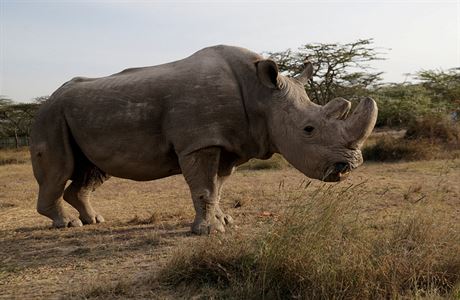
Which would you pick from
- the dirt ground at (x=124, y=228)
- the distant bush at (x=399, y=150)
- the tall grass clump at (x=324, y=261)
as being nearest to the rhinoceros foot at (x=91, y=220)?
the dirt ground at (x=124, y=228)

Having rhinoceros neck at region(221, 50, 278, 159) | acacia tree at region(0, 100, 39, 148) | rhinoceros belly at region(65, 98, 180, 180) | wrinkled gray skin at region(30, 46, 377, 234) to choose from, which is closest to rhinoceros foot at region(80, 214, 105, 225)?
wrinkled gray skin at region(30, 46, 377, 234)

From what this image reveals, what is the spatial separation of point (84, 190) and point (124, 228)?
3.04 ft

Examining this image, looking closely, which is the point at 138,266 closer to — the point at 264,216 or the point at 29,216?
the point at 264,216

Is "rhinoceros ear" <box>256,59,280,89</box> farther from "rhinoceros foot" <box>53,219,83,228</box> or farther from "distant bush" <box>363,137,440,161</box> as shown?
"distant bush" <box>363,137,440,161</box>

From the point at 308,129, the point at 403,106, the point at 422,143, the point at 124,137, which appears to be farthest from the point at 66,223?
the point at 403,106

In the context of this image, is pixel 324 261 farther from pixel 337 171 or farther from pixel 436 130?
pixel 436 130

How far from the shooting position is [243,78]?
561cm

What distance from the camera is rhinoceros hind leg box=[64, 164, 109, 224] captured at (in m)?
6.61

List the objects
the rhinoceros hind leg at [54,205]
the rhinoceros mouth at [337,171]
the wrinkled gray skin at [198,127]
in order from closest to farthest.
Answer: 1. the rhinoceros mouth at [337,171]
2. the wrinkled gray skin at [198,127]
3. the rhinoceros hind leg at [54,205]

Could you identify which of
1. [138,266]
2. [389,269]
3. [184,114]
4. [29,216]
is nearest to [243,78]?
[184,114]

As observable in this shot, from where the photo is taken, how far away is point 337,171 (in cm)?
488

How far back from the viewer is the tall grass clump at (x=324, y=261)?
3.26 m

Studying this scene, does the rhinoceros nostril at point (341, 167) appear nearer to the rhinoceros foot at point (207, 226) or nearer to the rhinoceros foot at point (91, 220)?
the rhinoceros foot at point (207, 226)

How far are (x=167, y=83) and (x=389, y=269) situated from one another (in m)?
3.22
